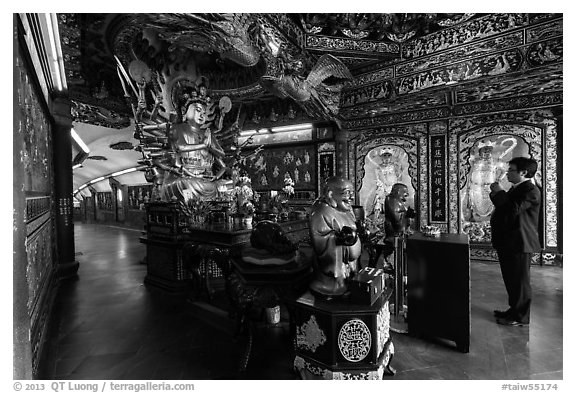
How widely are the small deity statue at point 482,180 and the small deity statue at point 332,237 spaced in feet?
19.5

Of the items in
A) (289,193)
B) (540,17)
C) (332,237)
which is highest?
(540,17)

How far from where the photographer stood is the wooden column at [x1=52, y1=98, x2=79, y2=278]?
473 centimetres

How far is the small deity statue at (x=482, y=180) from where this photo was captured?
6.10 m

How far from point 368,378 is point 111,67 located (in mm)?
7452

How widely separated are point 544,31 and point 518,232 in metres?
3.77

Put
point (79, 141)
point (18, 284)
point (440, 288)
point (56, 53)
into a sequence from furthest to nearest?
point (79, 141), point (56, 53), point (440, 288), point (18, 284)

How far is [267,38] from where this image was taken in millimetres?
4402

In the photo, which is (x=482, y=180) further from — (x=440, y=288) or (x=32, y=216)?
(x=32, y=216)

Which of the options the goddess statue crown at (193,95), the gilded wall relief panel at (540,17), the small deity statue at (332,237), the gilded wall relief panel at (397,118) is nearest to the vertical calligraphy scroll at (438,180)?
the gilded wall relief panel at (397,118)

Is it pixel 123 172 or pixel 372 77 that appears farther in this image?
pixel 123 172

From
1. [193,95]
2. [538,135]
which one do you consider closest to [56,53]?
[193,95]

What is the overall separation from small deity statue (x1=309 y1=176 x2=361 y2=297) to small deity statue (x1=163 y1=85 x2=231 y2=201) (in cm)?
384

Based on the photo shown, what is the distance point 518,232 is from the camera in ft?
9.28

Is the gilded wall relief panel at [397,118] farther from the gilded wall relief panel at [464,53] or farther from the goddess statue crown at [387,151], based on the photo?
the gilded wall relief panel at [464,53]
